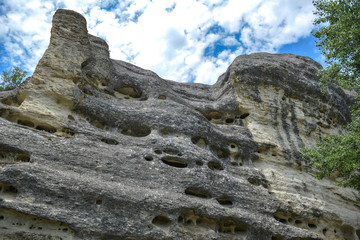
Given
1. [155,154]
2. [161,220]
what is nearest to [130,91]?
[155,154]

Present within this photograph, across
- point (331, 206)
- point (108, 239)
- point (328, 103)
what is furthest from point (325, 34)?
point (108, 239)

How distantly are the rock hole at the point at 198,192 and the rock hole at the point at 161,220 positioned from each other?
1821 mm

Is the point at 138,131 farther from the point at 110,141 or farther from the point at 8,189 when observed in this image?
the point at 8,189

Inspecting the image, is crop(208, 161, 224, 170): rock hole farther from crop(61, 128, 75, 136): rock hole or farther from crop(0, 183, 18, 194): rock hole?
crop(0, 183, 18, 194): rock hole

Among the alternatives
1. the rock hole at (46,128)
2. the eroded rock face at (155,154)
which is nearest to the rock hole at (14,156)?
the eroded rock face at (155,154)

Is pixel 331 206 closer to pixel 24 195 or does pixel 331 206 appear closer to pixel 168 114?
pixel 168 114

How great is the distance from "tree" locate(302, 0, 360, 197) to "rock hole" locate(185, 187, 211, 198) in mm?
5316

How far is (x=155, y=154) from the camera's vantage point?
12.3m

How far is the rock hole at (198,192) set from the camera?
11602 millimetres

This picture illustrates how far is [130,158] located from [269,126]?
29.8 ft

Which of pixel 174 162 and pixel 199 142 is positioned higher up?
pixel 199 142

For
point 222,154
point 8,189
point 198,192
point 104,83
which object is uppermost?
point 104,83

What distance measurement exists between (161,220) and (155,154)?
300 centimetres

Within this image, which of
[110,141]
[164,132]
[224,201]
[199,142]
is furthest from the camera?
[199,142]
